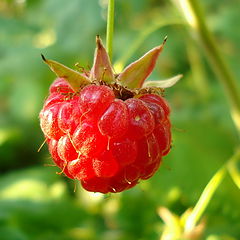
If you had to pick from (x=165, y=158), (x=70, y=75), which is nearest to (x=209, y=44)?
(x=70, y=75)

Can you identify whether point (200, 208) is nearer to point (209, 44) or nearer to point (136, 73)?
point (136, 73)

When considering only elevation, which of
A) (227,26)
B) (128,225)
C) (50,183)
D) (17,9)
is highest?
(17,9)

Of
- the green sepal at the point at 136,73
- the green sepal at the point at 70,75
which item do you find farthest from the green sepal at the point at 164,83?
the green sepal at the point at 70,75

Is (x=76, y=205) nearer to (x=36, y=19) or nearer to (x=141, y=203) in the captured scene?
(x=141, y=203)

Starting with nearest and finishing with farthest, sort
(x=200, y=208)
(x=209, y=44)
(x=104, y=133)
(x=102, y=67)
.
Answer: (x=104, y=133)
(x=102, y=67)
(x=200, y=208)
(x=209, y=44)

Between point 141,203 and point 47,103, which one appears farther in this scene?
point 141,203

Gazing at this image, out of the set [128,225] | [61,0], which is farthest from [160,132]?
[61,0]
